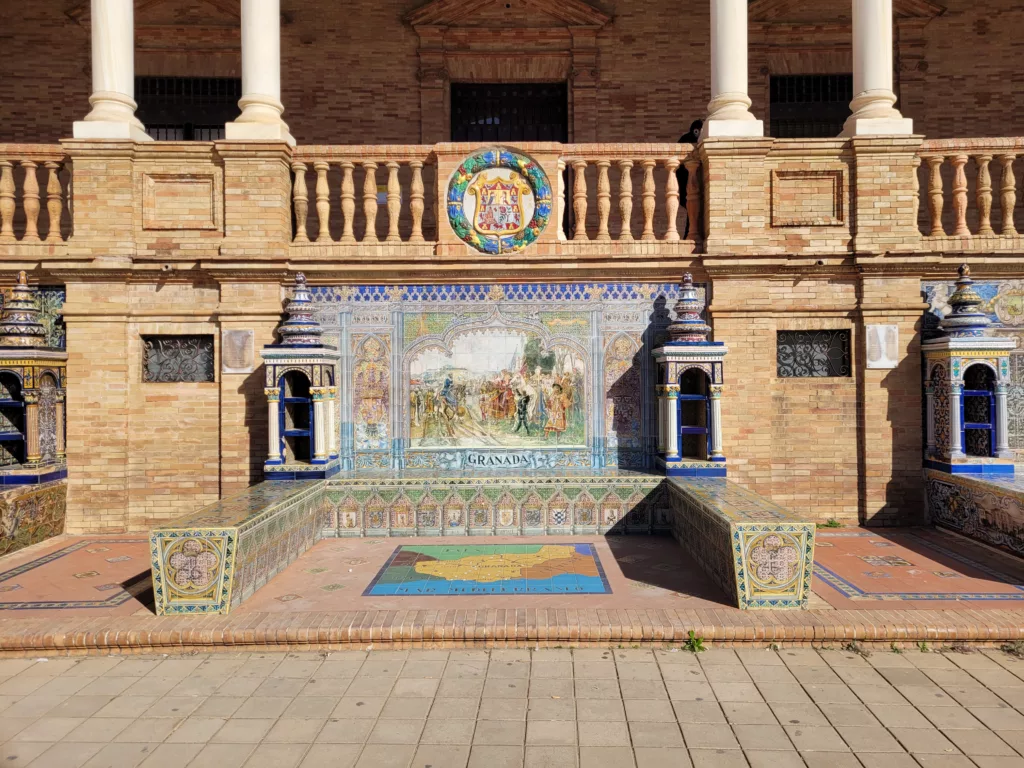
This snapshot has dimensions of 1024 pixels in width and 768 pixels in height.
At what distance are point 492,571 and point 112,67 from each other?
7.83 meters

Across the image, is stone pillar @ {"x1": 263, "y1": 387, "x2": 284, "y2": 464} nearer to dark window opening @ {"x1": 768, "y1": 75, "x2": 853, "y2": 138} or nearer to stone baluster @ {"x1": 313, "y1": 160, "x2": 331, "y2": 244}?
stone baluster @ {"x1": 313, "y1": 160, "x2": 331, "y2": 244}

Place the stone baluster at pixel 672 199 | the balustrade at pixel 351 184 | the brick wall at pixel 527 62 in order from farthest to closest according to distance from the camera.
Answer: the brick wall at pixel 527 62, the balustrade at pixel 351 184, the stone baluster at pixel 672 199

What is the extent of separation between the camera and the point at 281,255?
8.65m

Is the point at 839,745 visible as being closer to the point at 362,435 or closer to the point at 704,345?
the point at 704,345

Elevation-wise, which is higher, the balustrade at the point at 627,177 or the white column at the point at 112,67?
the white column at the point at 112,67

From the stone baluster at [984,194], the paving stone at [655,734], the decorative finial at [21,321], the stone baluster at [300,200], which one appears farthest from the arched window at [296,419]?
the stone baluster at [984,194]

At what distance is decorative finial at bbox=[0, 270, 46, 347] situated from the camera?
26.9 feet

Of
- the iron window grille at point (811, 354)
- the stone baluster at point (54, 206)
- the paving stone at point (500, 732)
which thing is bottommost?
the paving stone at point (500, 732)

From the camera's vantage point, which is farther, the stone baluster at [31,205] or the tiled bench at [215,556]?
the stone baluster at [31,205]

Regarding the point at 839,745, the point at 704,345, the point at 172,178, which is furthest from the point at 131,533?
the point at 839,745

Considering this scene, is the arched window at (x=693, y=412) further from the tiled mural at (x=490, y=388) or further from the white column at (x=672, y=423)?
the tiled mural at (x=490, y=388)

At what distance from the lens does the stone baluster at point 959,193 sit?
8750 mm

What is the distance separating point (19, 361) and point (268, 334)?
8.90 feet

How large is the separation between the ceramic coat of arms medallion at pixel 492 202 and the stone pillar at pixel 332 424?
253 centimetres
